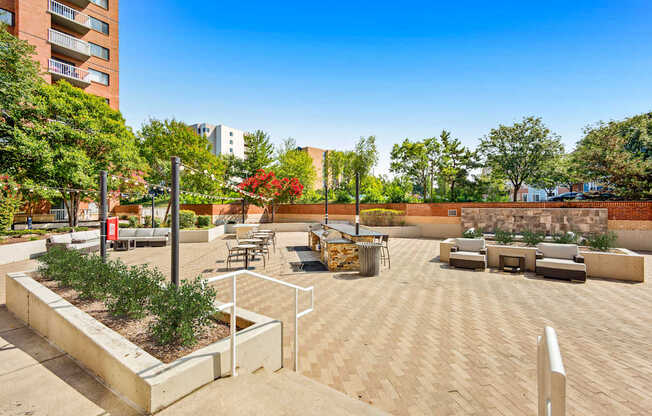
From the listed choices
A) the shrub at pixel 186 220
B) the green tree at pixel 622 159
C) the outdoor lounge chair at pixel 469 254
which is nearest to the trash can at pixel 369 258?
the outdoor lounge chair at pixel 469 254

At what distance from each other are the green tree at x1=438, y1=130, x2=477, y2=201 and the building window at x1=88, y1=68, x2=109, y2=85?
30595mm

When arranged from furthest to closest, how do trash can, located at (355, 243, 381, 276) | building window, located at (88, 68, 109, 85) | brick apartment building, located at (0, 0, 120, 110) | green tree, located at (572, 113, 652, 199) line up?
building window, located at (88, 68, 109, 85)
brick apartment building, located at (0, 0, 120, 110)
green tree, located at (572, 113, 652, 199)
trash can, located at (355, 243, 381, 276)

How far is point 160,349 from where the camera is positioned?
9.51ft

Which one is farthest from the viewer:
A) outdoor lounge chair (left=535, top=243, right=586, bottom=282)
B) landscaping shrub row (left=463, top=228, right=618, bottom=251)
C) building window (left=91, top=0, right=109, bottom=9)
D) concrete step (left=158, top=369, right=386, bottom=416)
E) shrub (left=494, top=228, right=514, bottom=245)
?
building window (left=91, top=0, right=109, bottom=9)

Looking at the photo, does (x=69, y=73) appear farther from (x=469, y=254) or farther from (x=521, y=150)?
(x=521, y=150)

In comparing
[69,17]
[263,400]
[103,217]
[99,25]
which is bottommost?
[263,400]

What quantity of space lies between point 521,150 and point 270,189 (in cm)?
1933

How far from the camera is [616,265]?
25.3ft

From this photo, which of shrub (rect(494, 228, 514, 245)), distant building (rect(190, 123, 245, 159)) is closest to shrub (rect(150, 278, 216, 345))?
shrub (rect(494, 228, 514, 245))

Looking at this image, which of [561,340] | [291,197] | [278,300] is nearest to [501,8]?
[561,340]

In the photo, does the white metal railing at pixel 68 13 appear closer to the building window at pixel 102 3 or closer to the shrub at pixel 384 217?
the building window at pixel 102 3

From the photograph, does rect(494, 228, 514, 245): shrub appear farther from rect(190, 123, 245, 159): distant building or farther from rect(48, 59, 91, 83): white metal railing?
rect(190, 123, 245, 159): distant building

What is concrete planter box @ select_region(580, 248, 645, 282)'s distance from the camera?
295 inches

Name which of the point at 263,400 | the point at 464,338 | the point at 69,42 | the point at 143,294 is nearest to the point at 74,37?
the point at 69,42
